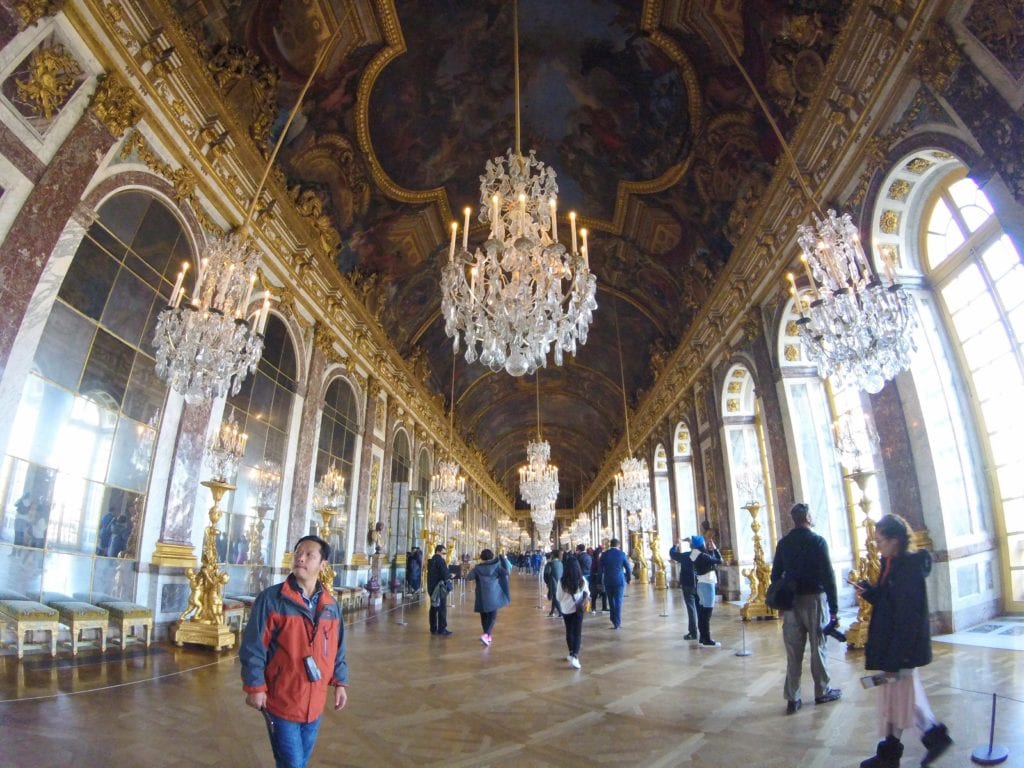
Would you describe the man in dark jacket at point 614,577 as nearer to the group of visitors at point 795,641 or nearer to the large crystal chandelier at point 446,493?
the group of visitors at point 795,641

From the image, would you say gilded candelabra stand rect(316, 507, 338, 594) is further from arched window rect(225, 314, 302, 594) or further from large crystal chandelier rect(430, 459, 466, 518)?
large crystal chandelier rect(430, 459, 466, 518)

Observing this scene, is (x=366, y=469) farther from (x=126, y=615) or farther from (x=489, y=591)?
(x=126, y=615)

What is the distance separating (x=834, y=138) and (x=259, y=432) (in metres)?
9.81

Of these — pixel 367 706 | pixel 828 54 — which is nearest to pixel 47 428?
pixel 367 706

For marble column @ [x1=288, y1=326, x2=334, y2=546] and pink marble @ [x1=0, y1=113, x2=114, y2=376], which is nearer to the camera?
pink marble @ [x1=0, y1=113, x2=114, y2=376]

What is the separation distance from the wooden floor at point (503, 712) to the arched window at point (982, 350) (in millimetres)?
1811

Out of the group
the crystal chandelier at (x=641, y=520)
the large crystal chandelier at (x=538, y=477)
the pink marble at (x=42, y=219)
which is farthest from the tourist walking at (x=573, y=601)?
the large crystal chandelier at (x=538, y=477)

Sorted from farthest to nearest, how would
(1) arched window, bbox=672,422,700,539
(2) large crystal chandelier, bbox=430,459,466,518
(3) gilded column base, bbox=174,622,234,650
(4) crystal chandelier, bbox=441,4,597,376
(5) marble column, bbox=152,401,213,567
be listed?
(1) arched window, bbox=672,422,700,539 < (2) large crystal chandelier, bbox=430,459,466,518 < (5) marble column, bbox=152,401,213,567 < (3) gilded column base, bbox=174,622,234,650 < (4) crystal chandelier, bbox=441,4,597,376

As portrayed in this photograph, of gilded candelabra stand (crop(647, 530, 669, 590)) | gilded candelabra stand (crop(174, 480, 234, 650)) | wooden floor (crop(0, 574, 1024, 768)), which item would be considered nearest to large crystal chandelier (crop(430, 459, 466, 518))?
gilded candelabra stand (crop(647, 530, 669, 590))

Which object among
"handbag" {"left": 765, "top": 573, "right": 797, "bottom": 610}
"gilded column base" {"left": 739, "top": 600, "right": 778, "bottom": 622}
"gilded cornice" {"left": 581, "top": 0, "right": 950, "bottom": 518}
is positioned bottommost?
"gilded column base" {"left": 739, "top": 600, "right": 778, "bottom": 622}

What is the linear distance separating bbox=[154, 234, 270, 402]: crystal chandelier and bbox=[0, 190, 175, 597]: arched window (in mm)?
1010

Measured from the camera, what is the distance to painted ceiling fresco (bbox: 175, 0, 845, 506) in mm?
8047

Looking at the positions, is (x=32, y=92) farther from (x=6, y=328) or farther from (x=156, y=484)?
(x=156, y=484)

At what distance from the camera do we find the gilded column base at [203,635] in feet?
20.2
